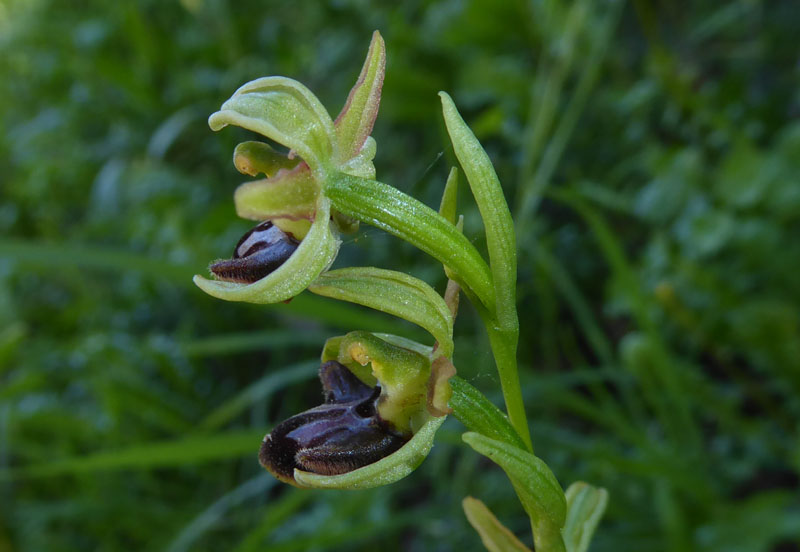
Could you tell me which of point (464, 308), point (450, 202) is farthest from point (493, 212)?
point (464, 308)

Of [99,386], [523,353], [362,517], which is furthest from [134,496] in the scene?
[523,353]

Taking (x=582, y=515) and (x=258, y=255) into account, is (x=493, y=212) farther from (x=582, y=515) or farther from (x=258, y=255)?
(x=582, y=515)

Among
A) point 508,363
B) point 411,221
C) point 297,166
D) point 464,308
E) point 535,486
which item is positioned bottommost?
point 535,486

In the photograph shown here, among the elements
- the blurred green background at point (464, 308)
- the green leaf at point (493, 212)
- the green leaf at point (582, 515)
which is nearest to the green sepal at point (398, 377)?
the green leaf at point (493, 212)

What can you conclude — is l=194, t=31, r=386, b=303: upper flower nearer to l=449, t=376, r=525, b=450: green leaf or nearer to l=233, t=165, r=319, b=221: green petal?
l=233, t=165, r=319, b=221: green petal

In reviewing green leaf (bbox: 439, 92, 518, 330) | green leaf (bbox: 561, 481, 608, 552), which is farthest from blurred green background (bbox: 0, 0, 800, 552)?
green leaf (bbox: 439, 92, 518, 330)
